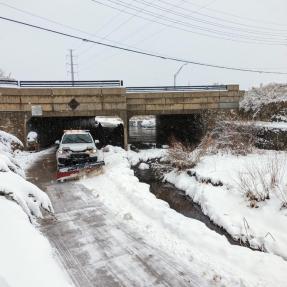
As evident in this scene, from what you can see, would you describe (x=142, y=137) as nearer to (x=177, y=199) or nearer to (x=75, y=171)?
(x=75, y=171)

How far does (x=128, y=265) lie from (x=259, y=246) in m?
3.37

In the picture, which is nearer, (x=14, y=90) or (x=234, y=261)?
(x=234, y=261)

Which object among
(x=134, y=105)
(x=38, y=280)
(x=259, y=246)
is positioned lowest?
(x=259, y=246)

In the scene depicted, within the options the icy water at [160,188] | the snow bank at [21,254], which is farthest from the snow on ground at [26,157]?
the snow bank at [21,254]

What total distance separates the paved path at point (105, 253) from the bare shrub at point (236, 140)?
880cm

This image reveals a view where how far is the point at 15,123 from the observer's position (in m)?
21.1

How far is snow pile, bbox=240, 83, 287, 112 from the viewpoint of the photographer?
2152 centimetres

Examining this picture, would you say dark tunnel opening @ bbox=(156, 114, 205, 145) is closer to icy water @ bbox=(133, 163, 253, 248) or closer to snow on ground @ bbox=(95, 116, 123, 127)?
icy water @ bbox=(133, 163, 253, 248)

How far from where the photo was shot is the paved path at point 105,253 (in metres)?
5.82

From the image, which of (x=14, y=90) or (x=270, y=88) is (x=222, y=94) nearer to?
(x=270, y=88)

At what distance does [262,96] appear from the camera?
23.0 meters

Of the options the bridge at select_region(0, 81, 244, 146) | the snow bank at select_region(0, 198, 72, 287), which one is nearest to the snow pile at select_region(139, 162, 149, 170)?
the bridge at select_region(0, 81, 244, 146)

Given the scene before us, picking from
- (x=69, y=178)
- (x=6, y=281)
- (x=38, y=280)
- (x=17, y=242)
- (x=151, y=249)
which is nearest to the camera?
(x=6, y=281)

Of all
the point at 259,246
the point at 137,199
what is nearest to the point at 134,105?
the point at 137,199
